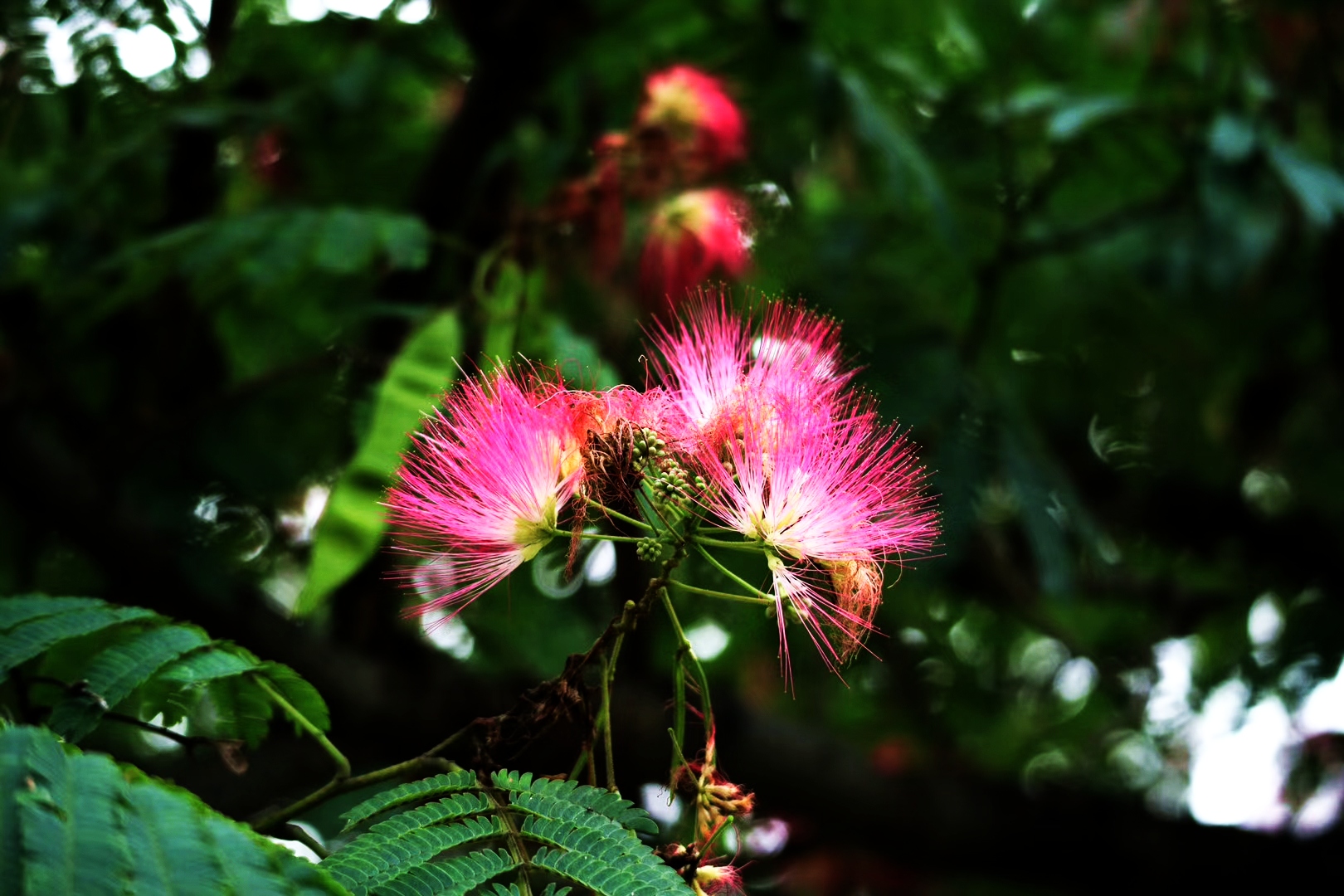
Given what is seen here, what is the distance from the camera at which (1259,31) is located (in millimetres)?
4031

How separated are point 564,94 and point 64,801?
2899mm

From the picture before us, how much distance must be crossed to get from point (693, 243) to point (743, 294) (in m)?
0.85

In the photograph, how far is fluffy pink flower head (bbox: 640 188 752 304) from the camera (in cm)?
319

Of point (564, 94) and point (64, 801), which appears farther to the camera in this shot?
point (564, 94)

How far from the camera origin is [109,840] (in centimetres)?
97

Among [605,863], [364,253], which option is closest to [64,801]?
[605,863]

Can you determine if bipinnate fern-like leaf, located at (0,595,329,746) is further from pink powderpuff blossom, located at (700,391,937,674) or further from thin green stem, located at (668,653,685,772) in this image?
pink powderpuff blossom, located at (700,391,937,674)

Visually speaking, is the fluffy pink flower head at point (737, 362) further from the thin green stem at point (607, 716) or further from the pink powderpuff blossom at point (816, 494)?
the thin green stem at point (607, 716)

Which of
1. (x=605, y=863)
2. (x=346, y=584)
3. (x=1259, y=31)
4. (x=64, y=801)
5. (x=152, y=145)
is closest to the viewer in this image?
(x=64, y=801)

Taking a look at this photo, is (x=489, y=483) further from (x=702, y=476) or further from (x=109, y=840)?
(x=109, y=840)

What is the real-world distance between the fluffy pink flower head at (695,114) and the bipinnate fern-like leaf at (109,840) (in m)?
2.44

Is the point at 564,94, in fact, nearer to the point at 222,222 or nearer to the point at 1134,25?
the point at 222,222

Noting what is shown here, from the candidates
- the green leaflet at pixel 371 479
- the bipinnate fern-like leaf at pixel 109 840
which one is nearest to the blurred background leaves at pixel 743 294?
the green leaflet at pixel 371 479

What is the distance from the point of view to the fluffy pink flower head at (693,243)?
319cm
